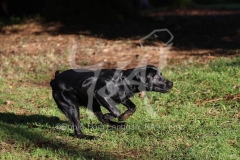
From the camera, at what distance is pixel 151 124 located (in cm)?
799

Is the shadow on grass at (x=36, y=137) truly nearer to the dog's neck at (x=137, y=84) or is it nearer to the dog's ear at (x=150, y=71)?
the dog's neck at (x=137, y=84)

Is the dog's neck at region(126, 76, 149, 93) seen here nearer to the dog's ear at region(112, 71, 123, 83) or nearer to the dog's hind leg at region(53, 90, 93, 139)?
the dog's ear at region(112, 71, 123, 83)

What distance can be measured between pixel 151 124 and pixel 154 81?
793mm

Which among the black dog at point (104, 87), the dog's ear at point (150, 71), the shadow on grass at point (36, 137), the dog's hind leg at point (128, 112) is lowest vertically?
the shadow on grass at point (36, 137)

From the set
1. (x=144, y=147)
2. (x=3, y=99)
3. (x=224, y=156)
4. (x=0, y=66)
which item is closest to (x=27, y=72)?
(x=0, y=66)

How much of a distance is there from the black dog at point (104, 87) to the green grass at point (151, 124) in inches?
13.3

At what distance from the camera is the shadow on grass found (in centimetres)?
650

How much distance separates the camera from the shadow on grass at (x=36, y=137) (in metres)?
6.50

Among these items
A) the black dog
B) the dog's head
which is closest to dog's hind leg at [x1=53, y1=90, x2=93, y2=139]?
the black dog

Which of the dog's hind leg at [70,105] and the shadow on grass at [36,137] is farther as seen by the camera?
the dog's hind leg at [70,105]

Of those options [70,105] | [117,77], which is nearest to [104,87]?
[117,77]

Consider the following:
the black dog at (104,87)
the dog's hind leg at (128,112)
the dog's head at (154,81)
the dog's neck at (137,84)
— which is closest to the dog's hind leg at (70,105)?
the black dog at (104,87)

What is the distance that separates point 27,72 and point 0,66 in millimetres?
1110

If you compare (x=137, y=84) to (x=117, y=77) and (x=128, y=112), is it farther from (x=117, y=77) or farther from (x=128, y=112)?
(x=128, y=112)
